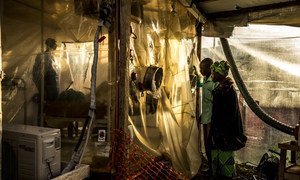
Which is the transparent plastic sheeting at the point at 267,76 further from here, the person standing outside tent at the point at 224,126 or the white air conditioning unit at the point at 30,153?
the white air conditioning unit at the point at 30,153

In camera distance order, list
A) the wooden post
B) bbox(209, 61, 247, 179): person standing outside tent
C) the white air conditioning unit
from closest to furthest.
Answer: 1. the white air conditioning unit
2. the wooden post
3. bbox(209, 61, 247, 179): person standing outside tent

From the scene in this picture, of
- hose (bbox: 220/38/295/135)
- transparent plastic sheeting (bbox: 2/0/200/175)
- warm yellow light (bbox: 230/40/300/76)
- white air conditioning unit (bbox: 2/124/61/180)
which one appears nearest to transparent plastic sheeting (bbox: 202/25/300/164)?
warm yellow light (bbox: 230/40/300/76)

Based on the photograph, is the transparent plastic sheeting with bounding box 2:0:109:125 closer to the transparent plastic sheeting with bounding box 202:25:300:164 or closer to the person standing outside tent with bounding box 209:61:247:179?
the person standing outside tent with bounding box 209:61:247:179

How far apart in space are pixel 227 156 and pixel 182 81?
1.92 meters

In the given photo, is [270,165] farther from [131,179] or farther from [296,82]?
[131,179]

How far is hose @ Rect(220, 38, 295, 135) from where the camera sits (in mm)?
7121

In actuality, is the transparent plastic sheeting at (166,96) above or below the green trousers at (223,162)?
above

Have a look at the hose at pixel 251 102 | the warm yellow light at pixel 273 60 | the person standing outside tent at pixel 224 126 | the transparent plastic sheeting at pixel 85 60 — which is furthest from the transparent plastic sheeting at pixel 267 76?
the transparent plastic sheeting at pixel 85 60

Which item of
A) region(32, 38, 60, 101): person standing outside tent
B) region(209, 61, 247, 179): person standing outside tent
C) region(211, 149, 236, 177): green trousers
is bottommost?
region(211, 149, 236, 177): green trousers

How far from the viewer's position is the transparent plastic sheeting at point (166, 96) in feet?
14.8


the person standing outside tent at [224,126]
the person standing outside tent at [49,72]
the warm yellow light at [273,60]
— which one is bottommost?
the person standing outside tent at [224,126]

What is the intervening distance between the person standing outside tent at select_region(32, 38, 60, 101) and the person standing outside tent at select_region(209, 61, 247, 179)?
3.33 metres

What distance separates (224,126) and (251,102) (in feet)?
7.49

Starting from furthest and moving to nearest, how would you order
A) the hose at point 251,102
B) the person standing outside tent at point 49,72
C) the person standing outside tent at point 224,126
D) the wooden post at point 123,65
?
the hose at point 251,102 < the person standing outside tent at point 224,126 < the person standing outside tent at point 49,72 < the wooden post at point 123,65
